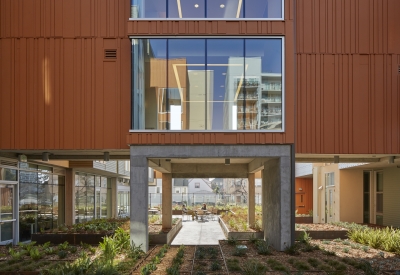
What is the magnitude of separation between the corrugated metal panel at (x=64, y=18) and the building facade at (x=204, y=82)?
3 cm

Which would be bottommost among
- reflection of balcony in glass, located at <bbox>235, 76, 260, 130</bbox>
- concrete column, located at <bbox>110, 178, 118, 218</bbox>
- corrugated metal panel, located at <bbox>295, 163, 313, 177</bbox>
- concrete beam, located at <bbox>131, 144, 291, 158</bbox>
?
concrete column, located at <bbox>110, 178, 118, 218</bbox>

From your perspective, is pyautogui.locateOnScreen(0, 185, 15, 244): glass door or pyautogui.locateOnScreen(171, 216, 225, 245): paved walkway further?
pyautogui.locateOnScreen(171, 216, 225, 245): paved walkway

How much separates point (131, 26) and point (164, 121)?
3.20 m

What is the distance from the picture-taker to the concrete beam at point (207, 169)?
2119 centimetres

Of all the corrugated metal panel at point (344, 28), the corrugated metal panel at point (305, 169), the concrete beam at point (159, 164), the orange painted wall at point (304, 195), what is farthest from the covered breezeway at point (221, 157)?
the orange painted wall at point (304, 195)

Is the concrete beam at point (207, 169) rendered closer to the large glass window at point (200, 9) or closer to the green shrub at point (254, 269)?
the large glass window at point (200, 9)

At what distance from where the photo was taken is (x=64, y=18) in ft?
47.4

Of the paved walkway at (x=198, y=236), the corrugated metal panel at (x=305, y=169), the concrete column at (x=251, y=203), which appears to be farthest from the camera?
the corrugated metal panel at (x=305, y=169)

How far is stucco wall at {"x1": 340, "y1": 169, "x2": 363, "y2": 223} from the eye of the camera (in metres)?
23.7

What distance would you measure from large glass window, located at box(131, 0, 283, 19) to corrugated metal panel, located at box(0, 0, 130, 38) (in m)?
0.95

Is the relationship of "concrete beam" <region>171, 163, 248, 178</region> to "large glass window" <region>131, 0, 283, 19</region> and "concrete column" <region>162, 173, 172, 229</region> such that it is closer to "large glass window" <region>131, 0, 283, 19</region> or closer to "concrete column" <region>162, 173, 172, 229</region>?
"concrete column" <region>162, 173, 172, 229</region>

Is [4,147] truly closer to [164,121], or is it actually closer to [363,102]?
[164,121]

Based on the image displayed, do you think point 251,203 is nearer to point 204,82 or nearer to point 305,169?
point 204,82

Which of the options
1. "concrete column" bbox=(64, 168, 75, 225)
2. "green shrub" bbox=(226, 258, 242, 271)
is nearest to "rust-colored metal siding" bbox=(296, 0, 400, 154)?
"green shrub" bbox=(226, 258, 242, 271)
